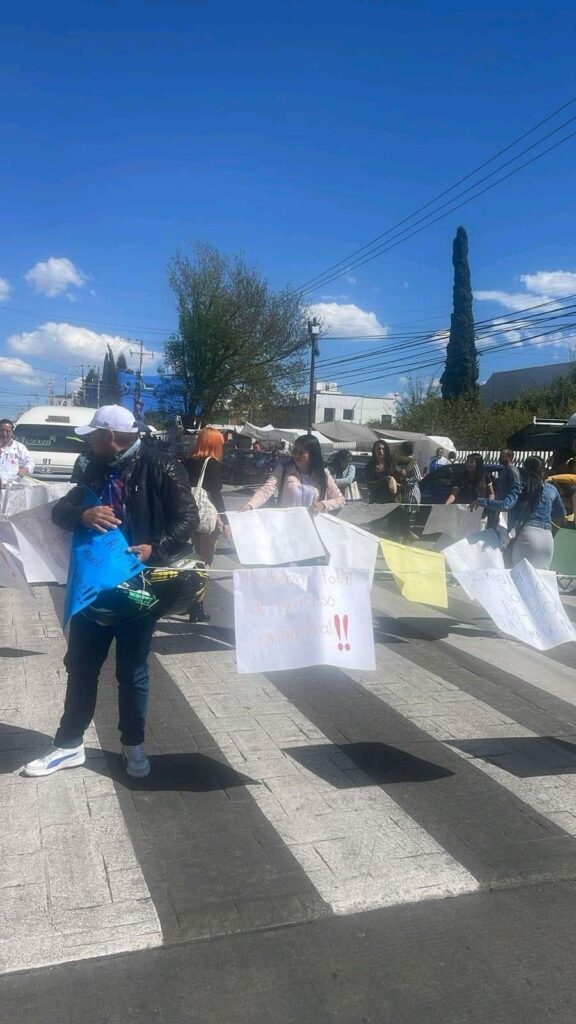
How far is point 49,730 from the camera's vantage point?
5.34 metres

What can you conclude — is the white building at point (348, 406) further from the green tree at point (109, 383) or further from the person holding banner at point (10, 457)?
the person holding banner at point (10, 457)

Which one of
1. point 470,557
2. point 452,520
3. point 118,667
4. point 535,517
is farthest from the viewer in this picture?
point 452,520

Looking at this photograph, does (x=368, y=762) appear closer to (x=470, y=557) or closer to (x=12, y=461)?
(x=470, y=557)

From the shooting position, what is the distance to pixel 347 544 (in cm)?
638

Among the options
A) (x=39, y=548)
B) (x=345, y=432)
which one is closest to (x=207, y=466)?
(x=39, y=548)

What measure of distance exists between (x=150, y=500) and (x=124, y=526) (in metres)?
0.18

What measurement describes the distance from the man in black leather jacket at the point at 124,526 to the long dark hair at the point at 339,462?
6.46m

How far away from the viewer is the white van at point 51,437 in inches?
661

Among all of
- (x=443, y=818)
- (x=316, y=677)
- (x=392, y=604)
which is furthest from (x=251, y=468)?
(x=443, y=818)

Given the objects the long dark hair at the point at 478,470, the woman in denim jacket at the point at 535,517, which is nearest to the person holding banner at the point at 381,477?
the long dark hair at the point at 478,470

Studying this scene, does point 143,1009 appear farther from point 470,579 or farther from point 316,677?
point 316,677

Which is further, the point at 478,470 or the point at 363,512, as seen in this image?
the point at 478,470

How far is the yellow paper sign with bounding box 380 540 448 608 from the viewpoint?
649 cm

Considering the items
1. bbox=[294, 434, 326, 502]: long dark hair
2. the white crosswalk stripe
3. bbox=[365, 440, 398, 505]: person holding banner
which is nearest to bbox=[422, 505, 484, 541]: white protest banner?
bbox=[365, 440, 398, 505]: person holding banner
